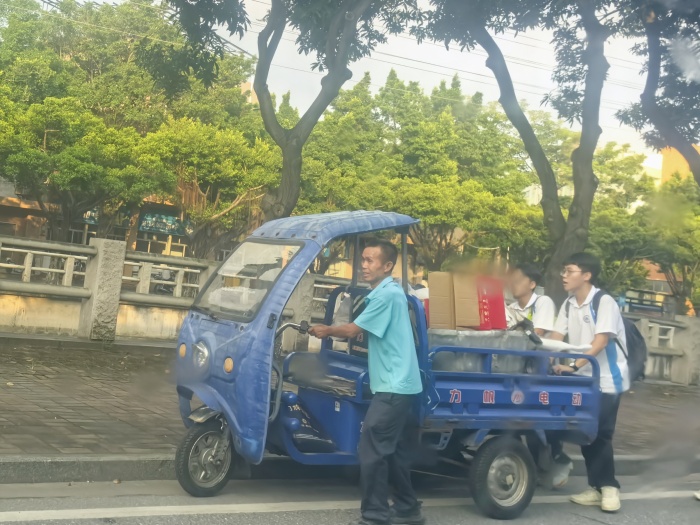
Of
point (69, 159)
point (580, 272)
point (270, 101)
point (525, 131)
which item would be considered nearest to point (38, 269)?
point (270, 101)

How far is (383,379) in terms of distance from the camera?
477 cm

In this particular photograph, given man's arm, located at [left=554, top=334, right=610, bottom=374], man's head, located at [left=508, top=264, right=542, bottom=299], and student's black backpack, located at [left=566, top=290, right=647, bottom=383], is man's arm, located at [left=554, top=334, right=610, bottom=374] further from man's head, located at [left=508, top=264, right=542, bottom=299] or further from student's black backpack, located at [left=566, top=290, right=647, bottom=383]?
man's head, located at [left=508, top=264, right=542, bottom=299]

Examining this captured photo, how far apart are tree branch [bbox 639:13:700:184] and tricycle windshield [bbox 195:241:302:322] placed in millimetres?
7630

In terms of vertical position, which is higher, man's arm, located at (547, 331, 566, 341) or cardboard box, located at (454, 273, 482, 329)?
cardboard box, located at (454, 273, 482, 329)

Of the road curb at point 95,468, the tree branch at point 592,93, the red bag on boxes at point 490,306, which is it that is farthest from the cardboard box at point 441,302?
the tree branch at point 592,93

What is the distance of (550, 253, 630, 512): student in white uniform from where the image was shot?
18.8 ft

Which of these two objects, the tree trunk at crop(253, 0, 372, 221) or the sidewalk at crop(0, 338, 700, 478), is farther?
the tree trunk at crop(253, 0, 372, 221)

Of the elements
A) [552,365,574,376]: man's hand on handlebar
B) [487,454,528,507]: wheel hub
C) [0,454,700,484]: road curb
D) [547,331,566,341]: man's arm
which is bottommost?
[0,454,700,484]: road curb

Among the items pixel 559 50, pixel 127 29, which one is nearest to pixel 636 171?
pixel 127 29

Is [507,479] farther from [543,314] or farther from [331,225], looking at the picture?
[331,225]

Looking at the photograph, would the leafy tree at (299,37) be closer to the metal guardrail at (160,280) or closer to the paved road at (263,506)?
the metal guardrail at (160,280)

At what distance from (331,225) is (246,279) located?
63cm

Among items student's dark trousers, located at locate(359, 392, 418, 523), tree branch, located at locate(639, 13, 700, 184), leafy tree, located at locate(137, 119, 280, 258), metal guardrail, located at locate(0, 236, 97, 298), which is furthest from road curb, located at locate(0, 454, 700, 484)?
leafy tree, located at locate(137, 119, 280, 258)

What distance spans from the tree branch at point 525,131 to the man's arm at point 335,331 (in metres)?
6.73
